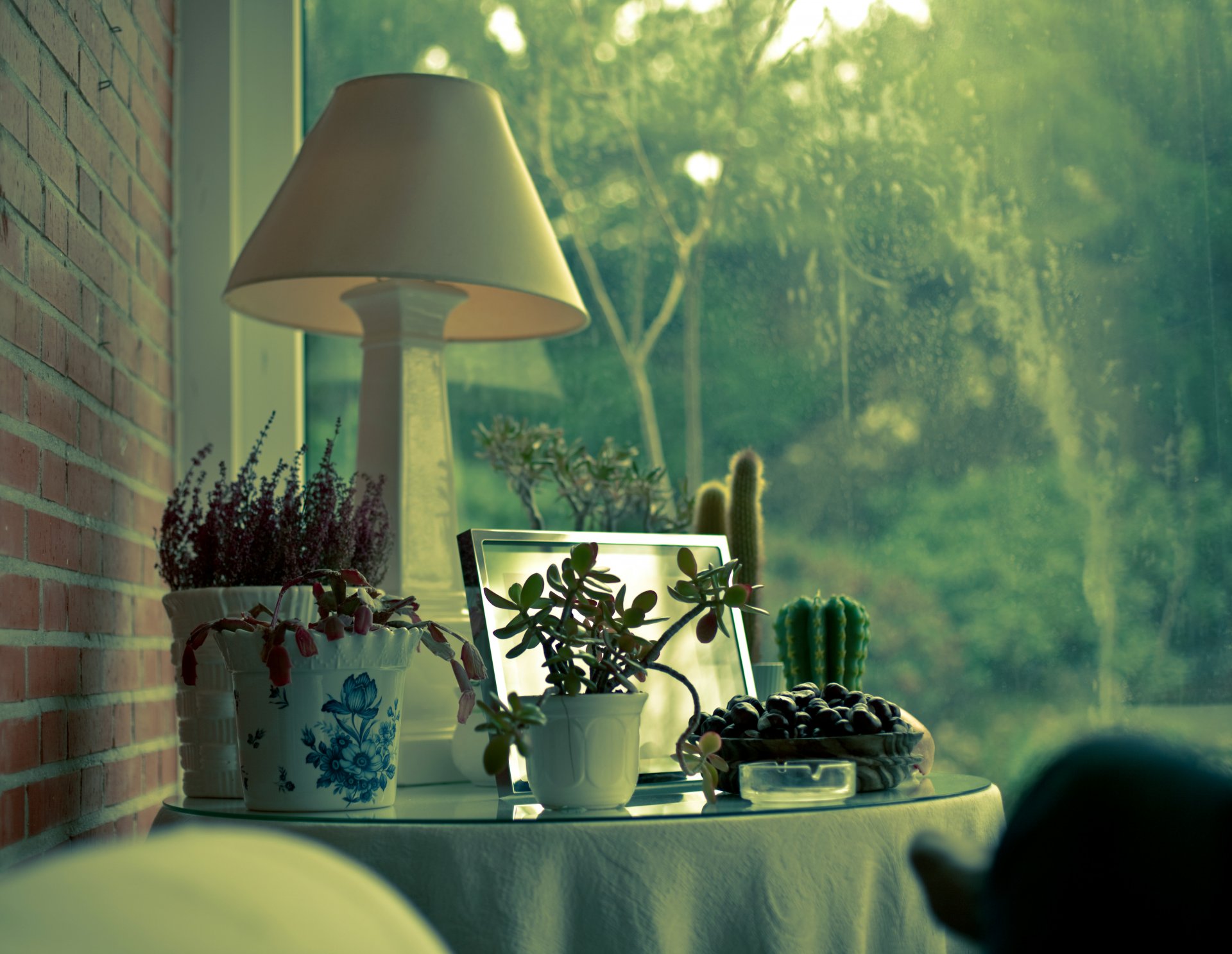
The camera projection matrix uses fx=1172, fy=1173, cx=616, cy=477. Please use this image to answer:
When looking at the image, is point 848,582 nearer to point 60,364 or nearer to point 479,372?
point 479,372

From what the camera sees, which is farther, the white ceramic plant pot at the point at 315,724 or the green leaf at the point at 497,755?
the white ceramic plant pot at the point at 315,724

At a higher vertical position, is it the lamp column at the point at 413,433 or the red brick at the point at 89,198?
the red brick at the point at 89,198

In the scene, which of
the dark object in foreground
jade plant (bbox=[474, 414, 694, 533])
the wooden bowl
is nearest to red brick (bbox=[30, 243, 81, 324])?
jade plant (bbox=[474, 414, 694, 533])

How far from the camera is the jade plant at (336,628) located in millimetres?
1063

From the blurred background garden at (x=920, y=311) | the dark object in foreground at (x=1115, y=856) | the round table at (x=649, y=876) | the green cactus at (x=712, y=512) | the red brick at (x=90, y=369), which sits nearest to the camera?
the dark object in foreground at (x=1115, y=856)

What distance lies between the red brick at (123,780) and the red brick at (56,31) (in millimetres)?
863

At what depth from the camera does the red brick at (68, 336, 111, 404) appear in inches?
54.3

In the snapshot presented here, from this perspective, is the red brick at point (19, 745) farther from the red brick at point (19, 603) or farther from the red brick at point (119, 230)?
the red brick at point (119, 230)

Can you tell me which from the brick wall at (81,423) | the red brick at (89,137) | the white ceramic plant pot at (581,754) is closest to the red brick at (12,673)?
the brick wall at (81,423)

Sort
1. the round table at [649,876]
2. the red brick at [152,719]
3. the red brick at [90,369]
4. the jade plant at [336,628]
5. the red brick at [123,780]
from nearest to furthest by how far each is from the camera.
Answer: the round table at [649,876] < the jade plant at [336,628] < the red brick at [90,369] < the red brick at [123,780] < the red brick at [152,719]

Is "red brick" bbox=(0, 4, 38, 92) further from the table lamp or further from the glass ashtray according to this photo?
the glass ashtray

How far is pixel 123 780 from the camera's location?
1.55 meters

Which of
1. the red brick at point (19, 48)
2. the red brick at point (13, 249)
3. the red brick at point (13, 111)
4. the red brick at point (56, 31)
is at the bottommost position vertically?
the red brick at point (13, 249)

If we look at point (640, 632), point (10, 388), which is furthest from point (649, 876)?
point (10, 388)
